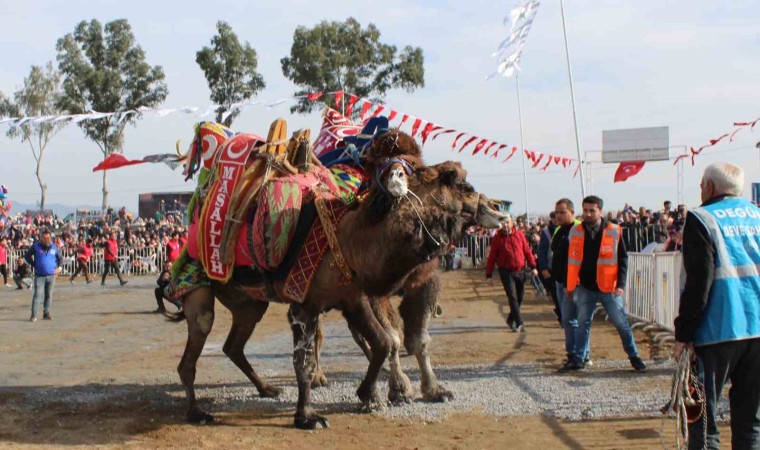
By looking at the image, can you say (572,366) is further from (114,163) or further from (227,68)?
(227,68)

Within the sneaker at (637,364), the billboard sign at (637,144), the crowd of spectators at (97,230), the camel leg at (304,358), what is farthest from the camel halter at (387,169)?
Answer: the billboard sign at (637,144)

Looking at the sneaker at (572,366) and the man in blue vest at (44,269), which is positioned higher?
the man in blue vest at (44,269)

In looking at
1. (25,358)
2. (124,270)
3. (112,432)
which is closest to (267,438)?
(112,432)

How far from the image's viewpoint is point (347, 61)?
38000 millimetres

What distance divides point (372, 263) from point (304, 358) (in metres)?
1.22

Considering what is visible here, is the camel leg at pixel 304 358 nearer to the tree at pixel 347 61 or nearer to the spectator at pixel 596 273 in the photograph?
the spectator at pixel 596 273

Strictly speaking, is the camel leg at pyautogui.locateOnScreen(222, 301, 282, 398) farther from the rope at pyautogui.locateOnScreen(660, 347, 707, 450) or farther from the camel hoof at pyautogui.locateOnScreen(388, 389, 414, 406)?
the rope at pyautogui.locateOnScreen(660, 347, 707, 450)

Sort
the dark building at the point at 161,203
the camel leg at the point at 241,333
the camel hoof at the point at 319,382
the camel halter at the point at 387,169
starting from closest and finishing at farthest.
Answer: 1. the camel halter at the point at 387,169
2. the camel leg at the point at 241,333
3. the camel hoof at the point at 319,382
4. the dark building at the point at 161,203

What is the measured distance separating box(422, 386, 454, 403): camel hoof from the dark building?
4114 cm

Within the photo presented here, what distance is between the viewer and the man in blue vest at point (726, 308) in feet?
14.9

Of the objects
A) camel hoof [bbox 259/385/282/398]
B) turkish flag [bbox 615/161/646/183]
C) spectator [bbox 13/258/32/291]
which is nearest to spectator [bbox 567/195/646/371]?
camel hoof [bbox 259/385/282/398]

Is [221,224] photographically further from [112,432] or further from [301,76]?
[301,76]

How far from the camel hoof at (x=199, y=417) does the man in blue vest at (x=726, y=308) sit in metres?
4.31

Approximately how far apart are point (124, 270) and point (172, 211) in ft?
44.1
